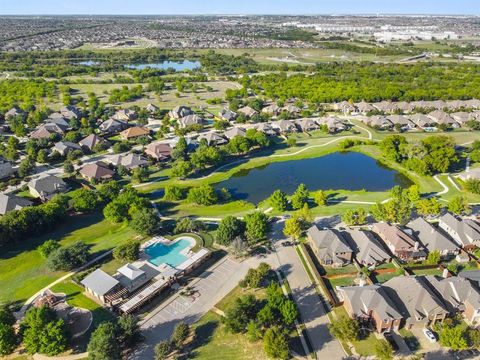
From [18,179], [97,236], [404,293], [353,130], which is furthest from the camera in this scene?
[353,130]

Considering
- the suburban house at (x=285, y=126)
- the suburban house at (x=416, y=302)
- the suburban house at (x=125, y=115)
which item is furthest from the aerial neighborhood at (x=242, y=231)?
the suburban house at (x=285, y=126)

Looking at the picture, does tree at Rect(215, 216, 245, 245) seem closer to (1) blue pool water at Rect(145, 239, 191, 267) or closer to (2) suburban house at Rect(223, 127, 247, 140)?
(1) blue pool water at Rect(145, 239, 191, 267)

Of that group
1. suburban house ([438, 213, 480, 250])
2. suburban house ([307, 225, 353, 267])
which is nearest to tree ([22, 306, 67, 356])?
suburban house ([307, 225, 353, 267])

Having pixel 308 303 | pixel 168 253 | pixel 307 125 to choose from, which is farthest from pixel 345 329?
pixel 307 125

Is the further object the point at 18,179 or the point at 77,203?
the point at 18,179

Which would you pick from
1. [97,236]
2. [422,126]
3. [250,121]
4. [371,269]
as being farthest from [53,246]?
[422,126]

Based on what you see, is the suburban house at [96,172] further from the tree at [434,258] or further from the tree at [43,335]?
the tree at [434,258]

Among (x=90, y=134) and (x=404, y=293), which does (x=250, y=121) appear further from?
(x=404, y=293)

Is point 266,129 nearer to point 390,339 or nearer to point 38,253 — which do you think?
point 38,253
